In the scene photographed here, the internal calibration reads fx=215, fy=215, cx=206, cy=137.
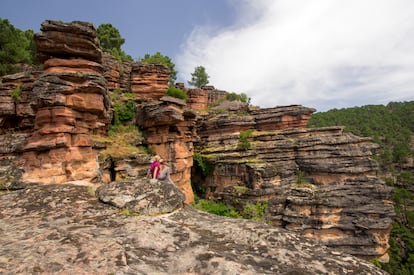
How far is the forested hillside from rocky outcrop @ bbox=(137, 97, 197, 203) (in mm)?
28700

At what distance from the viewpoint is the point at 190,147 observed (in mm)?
21812

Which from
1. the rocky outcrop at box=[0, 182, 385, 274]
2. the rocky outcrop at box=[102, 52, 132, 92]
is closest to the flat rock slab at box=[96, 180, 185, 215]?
the rocky outcrop at box=[0, 182, 385, 274]

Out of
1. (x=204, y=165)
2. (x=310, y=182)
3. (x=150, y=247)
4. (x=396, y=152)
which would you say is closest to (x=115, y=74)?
(x=204, y=165)

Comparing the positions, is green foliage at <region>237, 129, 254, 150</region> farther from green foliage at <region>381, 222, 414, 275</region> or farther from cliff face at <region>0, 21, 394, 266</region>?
green foliage at <region>381, 222, 414, 275</region>

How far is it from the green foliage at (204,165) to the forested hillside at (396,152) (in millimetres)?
24728

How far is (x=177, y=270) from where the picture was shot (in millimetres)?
2617

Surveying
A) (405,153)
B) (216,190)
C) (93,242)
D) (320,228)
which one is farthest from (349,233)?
(405,153)

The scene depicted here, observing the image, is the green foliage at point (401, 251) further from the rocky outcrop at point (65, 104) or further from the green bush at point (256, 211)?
the rocky outcrop at point (65, 104)

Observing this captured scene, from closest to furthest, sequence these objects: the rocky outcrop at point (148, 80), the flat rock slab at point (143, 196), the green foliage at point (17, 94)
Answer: the flat rock slab at point (143, 196)
the green foliage at point (17, 94)
the rocky outcrop at point (148, 80)

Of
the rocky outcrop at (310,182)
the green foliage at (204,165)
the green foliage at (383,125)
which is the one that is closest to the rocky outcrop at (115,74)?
the green foliage at (204,165)

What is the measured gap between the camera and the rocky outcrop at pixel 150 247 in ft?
8.48

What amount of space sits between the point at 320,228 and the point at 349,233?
115 inches

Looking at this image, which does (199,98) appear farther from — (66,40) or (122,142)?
(66,40)

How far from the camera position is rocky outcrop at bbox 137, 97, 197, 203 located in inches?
722
